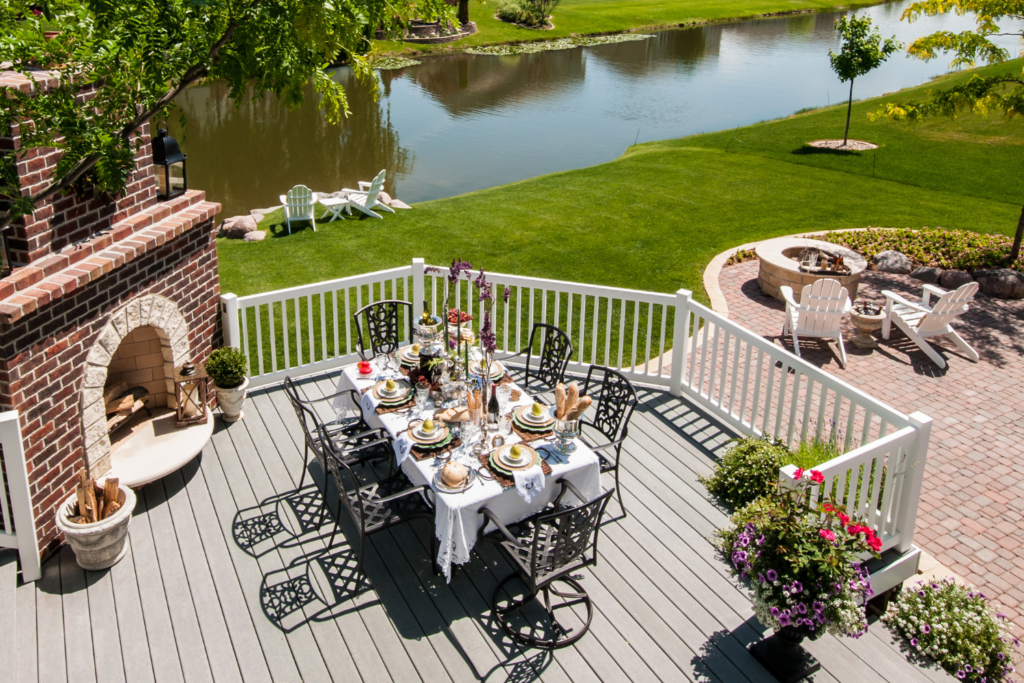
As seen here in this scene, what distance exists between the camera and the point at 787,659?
487cm

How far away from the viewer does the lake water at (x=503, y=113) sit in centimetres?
2153

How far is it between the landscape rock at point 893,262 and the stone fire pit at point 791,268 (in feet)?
4.01

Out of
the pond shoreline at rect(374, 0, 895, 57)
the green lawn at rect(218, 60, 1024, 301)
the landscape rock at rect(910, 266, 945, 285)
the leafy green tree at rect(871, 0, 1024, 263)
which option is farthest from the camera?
→ the pond shoreline at rect(374, 0, 895, 57)

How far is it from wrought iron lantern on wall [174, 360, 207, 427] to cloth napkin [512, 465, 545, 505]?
308cm

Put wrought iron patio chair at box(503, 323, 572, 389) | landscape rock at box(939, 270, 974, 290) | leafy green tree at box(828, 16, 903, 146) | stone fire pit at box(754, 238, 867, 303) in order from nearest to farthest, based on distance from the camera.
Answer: wrought iron patio chair at box(503, 323, 572, 389), stone fire pit at box(754, 238, 867, 303), landscape rock at box(939, 270, 974, 290), leafy green tree at box(828, 16, 903, 146)

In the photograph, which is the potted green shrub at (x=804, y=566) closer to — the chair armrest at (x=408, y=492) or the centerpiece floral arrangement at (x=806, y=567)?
the centerpiece floral arrangement at (x=806, y=567)

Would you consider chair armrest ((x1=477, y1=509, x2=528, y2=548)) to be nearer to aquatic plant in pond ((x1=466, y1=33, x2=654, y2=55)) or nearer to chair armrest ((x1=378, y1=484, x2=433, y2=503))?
chair armrest ((x1=378, y1=484, x2=433, y2=503))

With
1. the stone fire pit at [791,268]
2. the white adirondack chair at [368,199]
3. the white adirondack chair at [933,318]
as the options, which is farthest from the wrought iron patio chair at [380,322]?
the white adirondack chair at [368,199]

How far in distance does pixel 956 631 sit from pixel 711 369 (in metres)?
3.14

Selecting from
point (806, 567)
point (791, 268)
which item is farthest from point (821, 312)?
point (806, 567)

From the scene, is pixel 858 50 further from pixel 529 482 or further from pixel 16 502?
pixel 16 502

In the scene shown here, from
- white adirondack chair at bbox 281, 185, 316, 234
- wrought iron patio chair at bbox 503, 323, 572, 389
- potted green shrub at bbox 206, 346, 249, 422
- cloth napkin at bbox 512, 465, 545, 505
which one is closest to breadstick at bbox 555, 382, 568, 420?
cloth napkin at bbox 512, 465, 545, 505

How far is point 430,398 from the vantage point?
21.0 feet

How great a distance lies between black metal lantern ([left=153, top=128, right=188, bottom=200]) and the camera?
6.42 m
